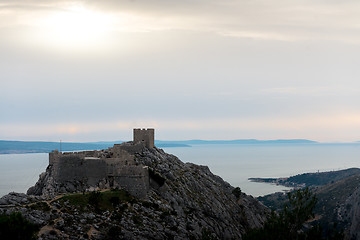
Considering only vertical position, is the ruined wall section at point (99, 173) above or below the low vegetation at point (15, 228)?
above

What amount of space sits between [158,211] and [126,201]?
17.1 feet

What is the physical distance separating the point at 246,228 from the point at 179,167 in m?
18.4

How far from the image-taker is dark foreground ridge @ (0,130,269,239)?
4819 cm

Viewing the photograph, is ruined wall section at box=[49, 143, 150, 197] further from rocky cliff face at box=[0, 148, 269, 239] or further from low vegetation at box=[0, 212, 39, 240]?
low vegetation at box=[0, 212, 39, 240]

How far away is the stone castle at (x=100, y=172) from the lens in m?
59.1

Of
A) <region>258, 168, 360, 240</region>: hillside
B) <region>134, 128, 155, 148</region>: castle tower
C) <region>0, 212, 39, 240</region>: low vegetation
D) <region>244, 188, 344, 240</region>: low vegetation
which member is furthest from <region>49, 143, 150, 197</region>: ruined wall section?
<region>258, 168, 360, 240</region>: hillside

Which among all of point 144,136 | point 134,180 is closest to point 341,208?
point 144,136

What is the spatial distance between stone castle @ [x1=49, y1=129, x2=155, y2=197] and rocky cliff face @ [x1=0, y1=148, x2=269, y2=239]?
1206mm

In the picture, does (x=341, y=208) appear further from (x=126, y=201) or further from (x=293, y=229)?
(x=126, y=201)

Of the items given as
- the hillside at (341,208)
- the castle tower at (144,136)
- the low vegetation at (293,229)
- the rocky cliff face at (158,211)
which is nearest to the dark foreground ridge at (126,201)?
the rocky cliff face at (158,211)

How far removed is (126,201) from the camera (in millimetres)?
56219

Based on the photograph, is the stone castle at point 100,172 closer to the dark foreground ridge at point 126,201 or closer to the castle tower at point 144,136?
the dark foreground ridge at point 126,201

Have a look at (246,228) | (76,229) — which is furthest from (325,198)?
(76,229)

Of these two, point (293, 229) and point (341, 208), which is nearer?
point (293, 229)
